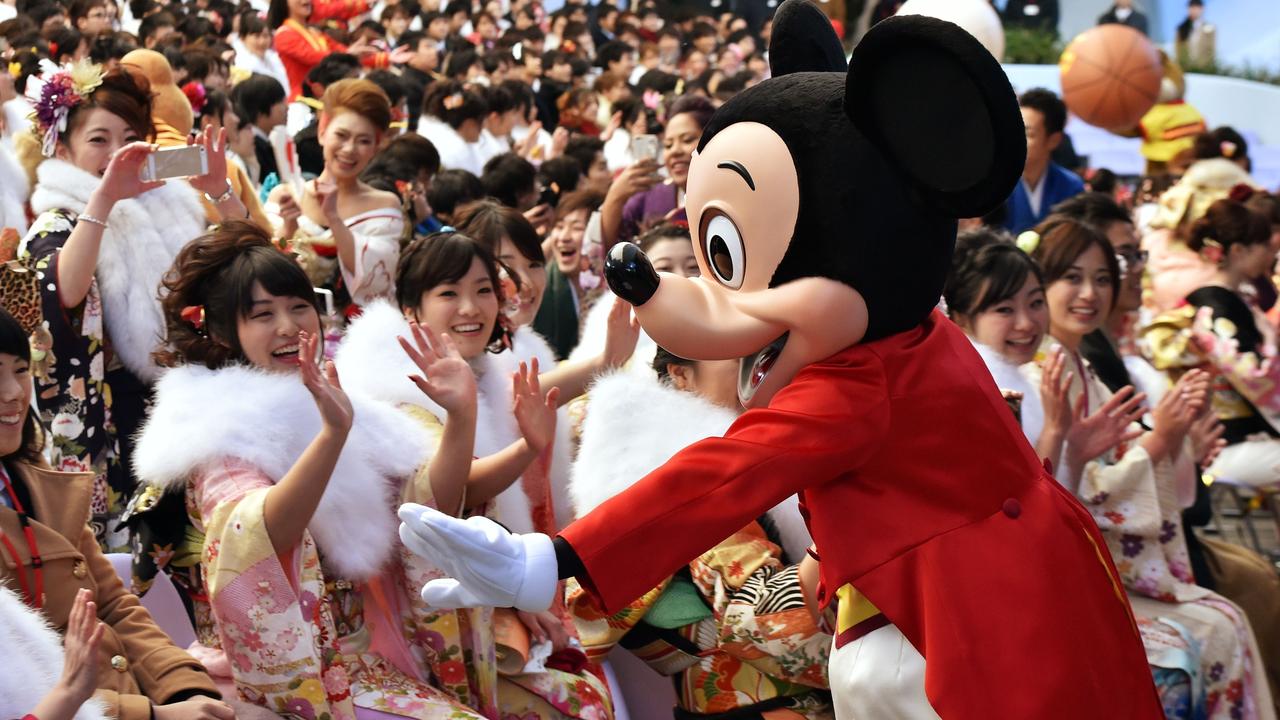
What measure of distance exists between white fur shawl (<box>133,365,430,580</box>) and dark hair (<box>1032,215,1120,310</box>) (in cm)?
182

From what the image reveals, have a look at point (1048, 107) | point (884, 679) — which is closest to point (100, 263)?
point (884, 679)

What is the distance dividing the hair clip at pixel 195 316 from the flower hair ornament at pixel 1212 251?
11.2ft

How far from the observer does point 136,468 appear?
2551mm

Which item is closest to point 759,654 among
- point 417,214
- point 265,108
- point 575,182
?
point 417,214

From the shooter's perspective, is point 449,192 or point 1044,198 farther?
point 1044,198

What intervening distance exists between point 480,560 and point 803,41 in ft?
3.01

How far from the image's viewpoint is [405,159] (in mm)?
5035

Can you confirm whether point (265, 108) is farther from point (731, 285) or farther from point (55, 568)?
point (731, 285)

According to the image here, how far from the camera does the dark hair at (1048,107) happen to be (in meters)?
5.73

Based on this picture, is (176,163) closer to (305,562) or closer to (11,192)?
(11,192)

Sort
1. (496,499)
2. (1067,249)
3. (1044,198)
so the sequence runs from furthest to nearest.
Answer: (1044,198)
(1067,249)
(496,499)

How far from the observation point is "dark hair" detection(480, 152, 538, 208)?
5.39 m

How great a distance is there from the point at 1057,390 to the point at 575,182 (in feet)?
12.2

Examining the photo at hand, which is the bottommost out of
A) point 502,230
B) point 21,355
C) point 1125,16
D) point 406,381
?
point 1125,16
